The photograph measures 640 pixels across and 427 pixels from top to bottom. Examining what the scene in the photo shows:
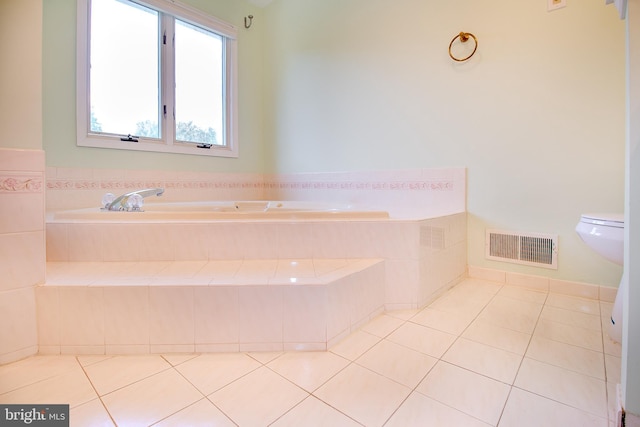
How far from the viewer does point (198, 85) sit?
292 cm

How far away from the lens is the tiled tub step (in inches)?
45.4

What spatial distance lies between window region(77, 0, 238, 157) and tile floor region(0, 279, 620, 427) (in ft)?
6.22

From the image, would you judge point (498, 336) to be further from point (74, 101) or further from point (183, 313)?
point (74, 101)

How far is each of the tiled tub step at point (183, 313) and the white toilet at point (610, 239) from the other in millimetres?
1121

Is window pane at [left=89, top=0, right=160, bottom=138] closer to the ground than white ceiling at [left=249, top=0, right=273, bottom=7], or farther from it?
closer to the ground

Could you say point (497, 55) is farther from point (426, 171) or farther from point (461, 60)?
point (426, 171)

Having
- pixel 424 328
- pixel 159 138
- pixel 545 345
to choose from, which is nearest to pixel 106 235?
pixel 159 138

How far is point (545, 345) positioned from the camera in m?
1.25

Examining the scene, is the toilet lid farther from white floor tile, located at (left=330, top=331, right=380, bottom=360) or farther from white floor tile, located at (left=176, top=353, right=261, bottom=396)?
white floor tile, located at (left=176, top=353, right=261, bottom=396)

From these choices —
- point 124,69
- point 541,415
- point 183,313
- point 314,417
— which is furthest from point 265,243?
point 124,69

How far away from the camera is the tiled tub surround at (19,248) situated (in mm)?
1097

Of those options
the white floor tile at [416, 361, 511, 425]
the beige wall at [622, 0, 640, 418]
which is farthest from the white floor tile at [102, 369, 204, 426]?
the beige wall at [622, 0, 640, 418]

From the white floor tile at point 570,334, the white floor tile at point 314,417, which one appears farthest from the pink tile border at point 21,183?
the white floor tile at point 570,334

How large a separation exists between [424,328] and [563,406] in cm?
56
